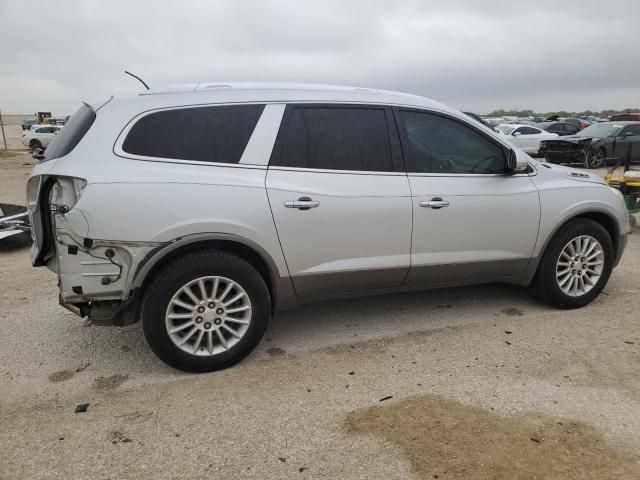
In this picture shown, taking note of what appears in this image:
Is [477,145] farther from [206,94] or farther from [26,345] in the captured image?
[26,345]

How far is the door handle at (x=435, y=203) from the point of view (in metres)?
3.82

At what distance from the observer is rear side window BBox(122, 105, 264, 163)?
3.31m

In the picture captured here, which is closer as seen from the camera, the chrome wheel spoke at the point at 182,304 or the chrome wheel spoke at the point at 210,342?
the chrome wheel spoke at the point at 182,304

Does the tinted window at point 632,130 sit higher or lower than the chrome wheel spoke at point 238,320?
higher

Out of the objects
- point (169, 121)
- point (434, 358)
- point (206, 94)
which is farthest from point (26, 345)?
point (434, 358)

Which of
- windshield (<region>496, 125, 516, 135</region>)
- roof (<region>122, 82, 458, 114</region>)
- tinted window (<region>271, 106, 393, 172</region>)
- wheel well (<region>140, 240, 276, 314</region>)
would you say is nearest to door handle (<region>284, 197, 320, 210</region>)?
tinted window (<region>271, 106, 393, 172</region>)

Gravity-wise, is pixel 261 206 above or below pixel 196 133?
below

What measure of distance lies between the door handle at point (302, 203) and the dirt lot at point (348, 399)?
3.57ft

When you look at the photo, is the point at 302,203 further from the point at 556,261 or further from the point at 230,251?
the point at 556,261

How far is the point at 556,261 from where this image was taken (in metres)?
4.38

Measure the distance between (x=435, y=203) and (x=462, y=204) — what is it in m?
0.24

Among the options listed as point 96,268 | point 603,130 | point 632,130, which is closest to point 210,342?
point 96,268

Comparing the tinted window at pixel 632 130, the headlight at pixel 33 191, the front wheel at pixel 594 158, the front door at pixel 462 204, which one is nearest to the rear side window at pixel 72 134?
the headlight at pixel 33 191

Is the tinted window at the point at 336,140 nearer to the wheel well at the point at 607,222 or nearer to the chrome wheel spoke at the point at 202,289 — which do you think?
the chrome wheel spoke at the point at 202,289
